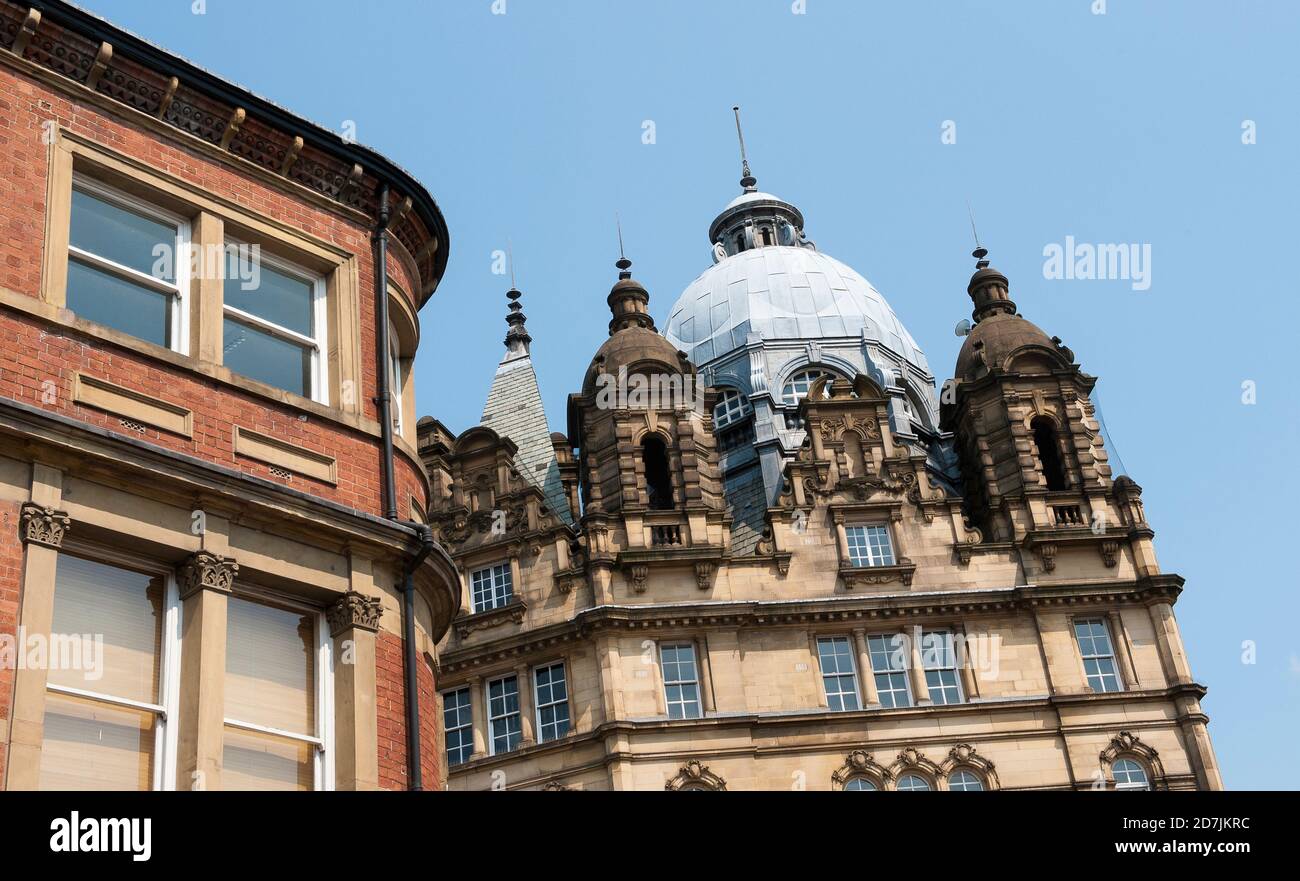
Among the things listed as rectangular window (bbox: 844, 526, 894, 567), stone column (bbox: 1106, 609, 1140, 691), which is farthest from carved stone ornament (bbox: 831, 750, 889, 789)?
stone column (bbox: 1106, 609, 1140, 691)

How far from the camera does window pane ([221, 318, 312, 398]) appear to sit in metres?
16.2

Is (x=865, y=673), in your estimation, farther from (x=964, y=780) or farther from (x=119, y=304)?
(x=119, y=304)

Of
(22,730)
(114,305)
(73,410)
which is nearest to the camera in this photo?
(22,730)

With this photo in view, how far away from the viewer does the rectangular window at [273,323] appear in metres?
16.3

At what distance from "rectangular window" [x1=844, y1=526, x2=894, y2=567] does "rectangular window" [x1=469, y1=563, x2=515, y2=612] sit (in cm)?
836

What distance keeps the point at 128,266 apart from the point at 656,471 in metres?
27.4

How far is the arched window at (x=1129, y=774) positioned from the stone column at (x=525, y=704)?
13.2 metres

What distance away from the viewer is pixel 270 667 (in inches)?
581

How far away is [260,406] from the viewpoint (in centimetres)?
1570

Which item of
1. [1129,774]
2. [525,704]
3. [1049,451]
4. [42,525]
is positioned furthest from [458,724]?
[42,525]

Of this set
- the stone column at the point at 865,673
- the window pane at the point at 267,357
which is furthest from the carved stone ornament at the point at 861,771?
the window pane at the point at 267,357
